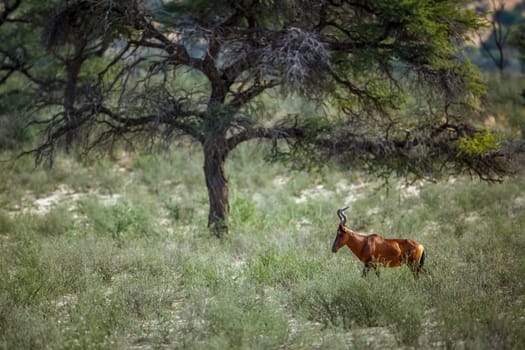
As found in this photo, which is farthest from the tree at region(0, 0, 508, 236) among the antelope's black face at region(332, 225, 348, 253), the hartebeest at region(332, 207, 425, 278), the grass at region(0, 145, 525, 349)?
the hartebeest at region(332, 207, 425, 278)

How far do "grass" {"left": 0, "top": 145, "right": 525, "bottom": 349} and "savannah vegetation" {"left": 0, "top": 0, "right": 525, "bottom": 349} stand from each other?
3 cm

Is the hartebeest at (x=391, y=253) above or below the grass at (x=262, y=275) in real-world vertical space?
above

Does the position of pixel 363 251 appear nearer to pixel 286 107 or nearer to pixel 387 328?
pixel 387 328

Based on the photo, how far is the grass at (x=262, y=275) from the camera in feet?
20.1

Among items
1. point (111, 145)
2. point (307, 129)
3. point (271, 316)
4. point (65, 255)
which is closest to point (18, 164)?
point (111, 145)

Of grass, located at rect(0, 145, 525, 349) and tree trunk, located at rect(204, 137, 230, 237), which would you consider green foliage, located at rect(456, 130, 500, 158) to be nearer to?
grass, located at rect(0, 145, 525, 349)

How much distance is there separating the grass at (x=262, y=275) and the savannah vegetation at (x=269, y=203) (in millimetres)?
33

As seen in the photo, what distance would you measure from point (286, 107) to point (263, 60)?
10.0 m

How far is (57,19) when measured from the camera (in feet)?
34.7

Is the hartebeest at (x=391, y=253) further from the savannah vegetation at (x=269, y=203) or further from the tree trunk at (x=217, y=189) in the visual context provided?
the tree trunk at (x=217, y=189)

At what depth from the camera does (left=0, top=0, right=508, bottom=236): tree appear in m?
9.80

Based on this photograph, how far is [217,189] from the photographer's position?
1151 cm

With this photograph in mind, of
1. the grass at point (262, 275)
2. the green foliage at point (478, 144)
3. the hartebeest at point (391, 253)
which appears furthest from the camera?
the green foliage at point (478, 144)

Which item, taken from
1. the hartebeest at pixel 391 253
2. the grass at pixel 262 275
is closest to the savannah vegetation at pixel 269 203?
the grass at pixel 262 275
